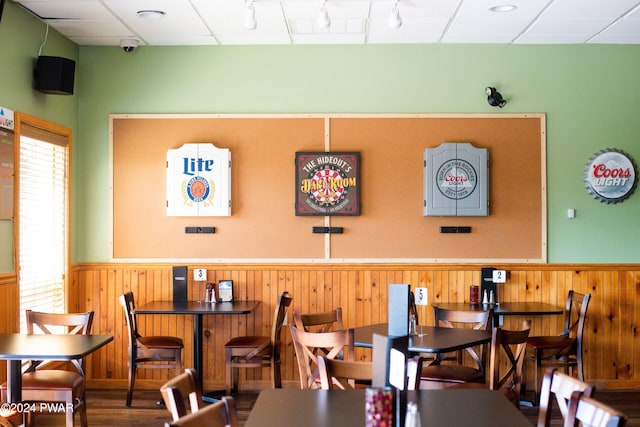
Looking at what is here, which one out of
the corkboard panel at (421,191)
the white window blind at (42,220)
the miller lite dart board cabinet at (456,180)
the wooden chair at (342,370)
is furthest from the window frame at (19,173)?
the miller lite dart board cabinet at (456,180)

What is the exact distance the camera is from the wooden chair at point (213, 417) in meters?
2.30

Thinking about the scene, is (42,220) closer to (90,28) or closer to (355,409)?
(90,28)

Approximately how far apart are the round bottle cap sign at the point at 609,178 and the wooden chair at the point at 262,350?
3.03 metres

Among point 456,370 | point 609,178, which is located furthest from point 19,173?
point 609,178

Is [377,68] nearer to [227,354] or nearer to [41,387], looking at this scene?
[227,354]

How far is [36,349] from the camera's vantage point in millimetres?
4207

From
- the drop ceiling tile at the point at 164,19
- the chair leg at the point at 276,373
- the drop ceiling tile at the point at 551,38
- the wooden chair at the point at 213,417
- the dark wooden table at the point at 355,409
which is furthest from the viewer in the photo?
the drop ceiling tile at the point at 551,38

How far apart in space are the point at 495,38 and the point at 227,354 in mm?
3745

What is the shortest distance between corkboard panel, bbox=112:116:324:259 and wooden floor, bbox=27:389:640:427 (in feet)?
4.22

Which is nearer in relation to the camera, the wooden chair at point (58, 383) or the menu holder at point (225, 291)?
the wooden chair at point (58, 383)

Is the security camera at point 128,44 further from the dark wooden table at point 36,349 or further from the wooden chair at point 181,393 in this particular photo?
the wooden chair at point 181,393

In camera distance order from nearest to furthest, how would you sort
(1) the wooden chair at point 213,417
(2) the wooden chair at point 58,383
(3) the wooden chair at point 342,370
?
1. (1) the wooden chair at point 213,417
2. (3) the wooden chair at point 342,370
3. (2) the wooden chair at point 58,383

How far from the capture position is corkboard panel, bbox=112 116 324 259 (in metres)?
6.64

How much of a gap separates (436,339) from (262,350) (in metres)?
1.82
